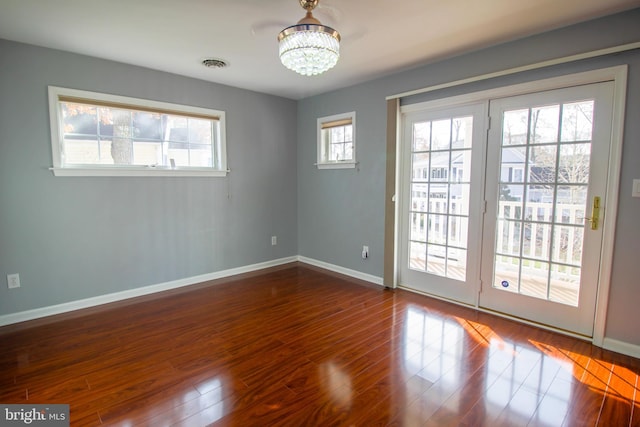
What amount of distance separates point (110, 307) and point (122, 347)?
953mm

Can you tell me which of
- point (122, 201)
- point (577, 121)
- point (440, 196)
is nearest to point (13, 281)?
point (122, 201)

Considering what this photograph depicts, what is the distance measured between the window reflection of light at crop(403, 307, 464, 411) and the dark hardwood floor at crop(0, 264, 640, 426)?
11 mm

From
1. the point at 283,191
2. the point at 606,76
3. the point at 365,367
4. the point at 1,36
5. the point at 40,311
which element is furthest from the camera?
the point at 283,191

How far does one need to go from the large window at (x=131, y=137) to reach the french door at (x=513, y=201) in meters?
2.42

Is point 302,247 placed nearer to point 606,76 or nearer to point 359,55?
point 359,55

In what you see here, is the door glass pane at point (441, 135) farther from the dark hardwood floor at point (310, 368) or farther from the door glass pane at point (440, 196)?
the dark hardwood floor at point (310, 368)

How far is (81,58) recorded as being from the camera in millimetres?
3061

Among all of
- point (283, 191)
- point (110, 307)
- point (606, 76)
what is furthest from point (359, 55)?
point (110, 307)

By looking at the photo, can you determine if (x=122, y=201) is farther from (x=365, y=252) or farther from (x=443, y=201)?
(x=443, y=201)

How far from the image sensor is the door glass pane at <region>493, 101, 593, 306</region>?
2555 millimetres

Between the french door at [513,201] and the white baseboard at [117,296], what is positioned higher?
the french door at [513,201]

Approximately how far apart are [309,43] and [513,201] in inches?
87.7

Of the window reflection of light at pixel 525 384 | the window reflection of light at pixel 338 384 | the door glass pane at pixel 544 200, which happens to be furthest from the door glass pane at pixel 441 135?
the window reflection of light at pixel 338 384

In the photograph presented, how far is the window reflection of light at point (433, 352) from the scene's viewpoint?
204 cm
